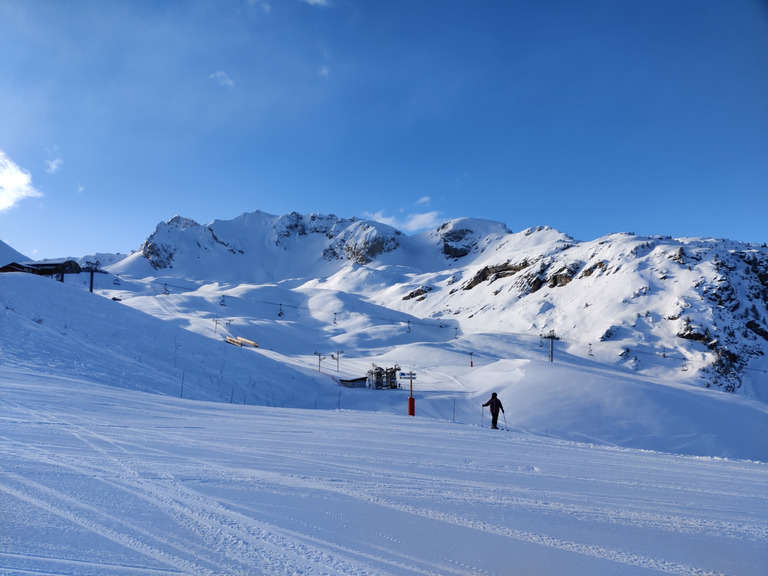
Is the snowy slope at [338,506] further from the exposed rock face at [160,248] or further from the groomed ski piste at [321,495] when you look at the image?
the exposed rock face at [160,248]

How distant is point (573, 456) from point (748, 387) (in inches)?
2284

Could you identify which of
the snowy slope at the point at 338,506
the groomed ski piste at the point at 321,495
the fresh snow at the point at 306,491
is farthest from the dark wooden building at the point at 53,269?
the snowy slope at the point at 338,506

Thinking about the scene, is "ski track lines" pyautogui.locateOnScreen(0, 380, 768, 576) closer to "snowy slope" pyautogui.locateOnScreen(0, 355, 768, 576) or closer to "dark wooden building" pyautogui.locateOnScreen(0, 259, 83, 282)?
"snowy slope" pyautogui.locateOnScreen(0, 355, 768, 576)

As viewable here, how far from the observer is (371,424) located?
394 inches

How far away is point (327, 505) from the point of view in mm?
4230

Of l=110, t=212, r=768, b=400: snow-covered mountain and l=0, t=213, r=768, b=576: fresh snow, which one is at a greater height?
l=110, t=212, r=768, b=400: snow-covered mountain

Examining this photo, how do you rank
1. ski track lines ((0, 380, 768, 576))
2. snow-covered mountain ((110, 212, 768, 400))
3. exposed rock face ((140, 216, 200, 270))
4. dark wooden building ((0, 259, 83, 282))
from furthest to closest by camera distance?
1. exposed rock face ((140, 216, 200, 270))
2. snow-covered mountain ((110, 212, 768, 400))
3. dark wooden building ((0, 259, 83, 282))
4. ski track lines ((0, 380, 768, 576))

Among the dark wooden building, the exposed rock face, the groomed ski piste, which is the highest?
the exposed rock face

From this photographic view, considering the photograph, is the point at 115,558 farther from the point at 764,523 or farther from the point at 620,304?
the point at 620,304

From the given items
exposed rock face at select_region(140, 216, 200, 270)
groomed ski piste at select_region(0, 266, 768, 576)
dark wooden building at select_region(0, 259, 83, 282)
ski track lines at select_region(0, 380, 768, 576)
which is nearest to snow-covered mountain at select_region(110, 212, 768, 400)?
dark wooden building at select_region(0, 259, 83, 282)

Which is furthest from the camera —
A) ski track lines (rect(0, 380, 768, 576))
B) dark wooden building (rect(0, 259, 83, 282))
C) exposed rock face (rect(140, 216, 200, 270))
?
exposed rock face (rect(140, 216, 200, 270))

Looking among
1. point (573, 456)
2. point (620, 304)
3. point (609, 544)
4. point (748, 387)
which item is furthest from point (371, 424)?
point (620, 304)

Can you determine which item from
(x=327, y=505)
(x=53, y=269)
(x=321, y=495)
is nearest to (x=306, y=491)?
(x=321, y=495)

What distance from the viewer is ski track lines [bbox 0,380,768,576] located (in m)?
3.18
